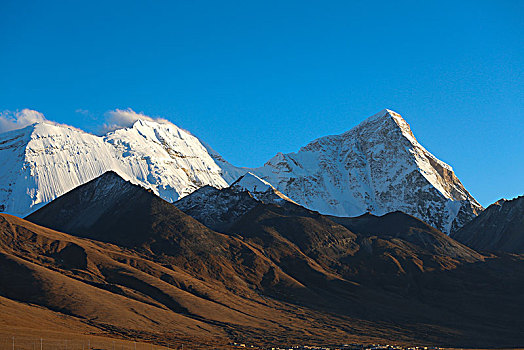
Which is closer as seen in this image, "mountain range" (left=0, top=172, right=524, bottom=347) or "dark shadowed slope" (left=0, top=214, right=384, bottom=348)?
"dark shadowed slope" (left=0, top=214, right=384, bottom=348)

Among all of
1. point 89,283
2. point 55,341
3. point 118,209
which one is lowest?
point 55,341

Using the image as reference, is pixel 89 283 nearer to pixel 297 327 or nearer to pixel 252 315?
pixel 252 315

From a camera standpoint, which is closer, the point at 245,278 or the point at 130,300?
the point at 130,300

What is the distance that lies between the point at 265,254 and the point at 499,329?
5943cm

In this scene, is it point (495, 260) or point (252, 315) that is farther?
point (495, 260)

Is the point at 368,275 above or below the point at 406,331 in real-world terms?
above

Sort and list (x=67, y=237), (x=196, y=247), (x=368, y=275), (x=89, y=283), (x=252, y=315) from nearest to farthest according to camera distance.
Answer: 1. (x=89, y=283)
2. (x=252, y=315)
3. (x=67, y=237)
4. (x=196, y=247)
5. (x=368, y=275)

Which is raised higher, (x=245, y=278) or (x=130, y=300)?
(x=245, y=278)

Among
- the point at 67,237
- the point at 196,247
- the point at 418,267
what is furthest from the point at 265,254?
the point at 67,237

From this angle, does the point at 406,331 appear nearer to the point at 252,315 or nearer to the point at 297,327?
the point at 297,327

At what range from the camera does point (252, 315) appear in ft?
414

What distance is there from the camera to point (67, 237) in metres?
141

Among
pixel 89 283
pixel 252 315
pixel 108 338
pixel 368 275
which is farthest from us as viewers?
pixel 368 275

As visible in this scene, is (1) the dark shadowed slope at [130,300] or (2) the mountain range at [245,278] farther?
(2) the mountain range at [245,278]
